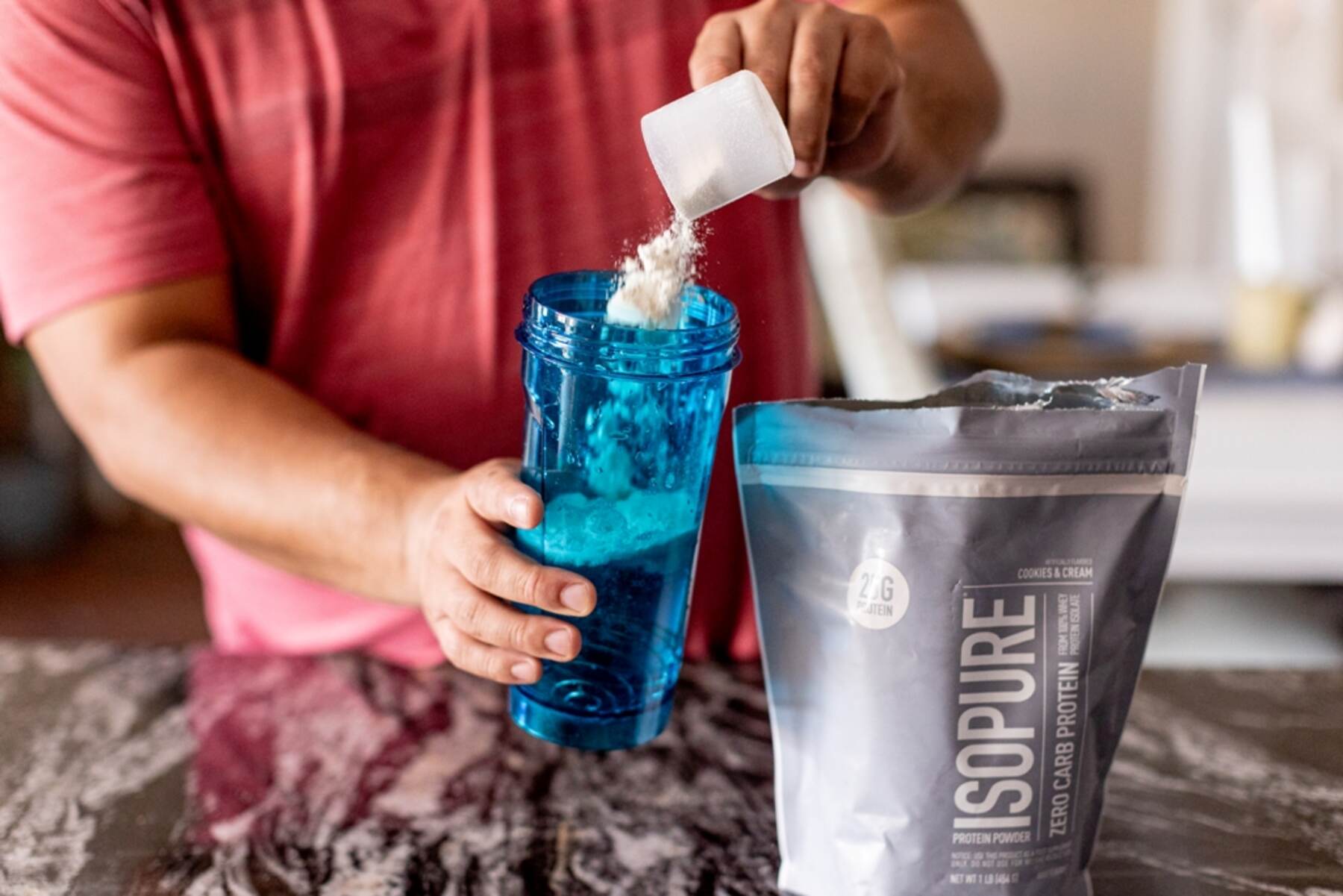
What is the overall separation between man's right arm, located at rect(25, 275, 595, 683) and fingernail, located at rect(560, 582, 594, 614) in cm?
6

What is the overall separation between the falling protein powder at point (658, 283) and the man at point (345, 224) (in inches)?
4.9

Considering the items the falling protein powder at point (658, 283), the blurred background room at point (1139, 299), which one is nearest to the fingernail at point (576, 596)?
the falling protein powder at point (658, 283)

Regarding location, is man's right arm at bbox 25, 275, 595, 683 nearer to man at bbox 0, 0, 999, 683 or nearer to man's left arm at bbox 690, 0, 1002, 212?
man at bbox 0, 0, 999, 683

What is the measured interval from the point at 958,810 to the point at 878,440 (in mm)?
178

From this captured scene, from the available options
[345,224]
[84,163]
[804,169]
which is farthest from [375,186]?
[804,169]

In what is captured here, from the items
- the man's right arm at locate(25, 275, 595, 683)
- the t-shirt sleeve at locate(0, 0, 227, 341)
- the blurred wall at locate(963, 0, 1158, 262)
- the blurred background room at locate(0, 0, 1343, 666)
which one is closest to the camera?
the man's right arm at locate(25, 275, 595, 683)

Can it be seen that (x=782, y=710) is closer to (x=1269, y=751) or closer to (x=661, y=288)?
(x=661, y=288)

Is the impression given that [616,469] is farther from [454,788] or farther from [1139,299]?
[1139,299]

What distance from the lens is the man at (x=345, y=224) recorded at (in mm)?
767

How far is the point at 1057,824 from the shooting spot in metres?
0.58

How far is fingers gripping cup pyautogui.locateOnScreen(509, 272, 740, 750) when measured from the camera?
1.78ft

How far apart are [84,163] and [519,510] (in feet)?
1.43

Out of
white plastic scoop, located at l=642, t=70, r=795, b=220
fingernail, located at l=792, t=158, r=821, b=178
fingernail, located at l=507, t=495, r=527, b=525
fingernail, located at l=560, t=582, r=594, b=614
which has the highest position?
white plastic scoop, located at l=642, t=70, r=795, b=220

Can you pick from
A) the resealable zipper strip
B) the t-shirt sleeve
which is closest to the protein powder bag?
the resealable zipper strip
